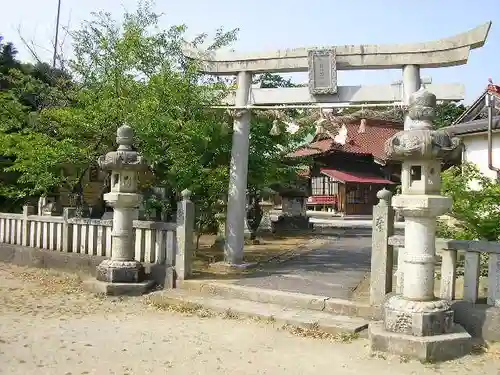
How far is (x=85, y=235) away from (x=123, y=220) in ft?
5.86

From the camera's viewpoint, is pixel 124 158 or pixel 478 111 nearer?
pixel 124 158

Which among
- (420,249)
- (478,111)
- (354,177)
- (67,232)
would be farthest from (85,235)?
(354,177)

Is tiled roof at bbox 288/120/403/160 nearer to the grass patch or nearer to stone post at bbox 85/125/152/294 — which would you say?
stone post at bbox 85/125/152/294

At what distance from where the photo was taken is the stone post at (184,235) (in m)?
8.77

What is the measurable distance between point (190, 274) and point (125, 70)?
4391 millimetres

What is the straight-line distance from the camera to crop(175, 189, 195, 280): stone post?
8.77 metres

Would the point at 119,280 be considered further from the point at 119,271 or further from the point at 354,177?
the point at 354,177

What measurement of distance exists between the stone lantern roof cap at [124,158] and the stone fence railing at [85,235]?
3.49 ft

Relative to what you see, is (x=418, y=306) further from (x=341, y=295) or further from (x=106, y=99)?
(x=106, y=99)

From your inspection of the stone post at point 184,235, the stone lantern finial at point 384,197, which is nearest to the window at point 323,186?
the stone post at point 184,235

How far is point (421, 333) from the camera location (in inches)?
225

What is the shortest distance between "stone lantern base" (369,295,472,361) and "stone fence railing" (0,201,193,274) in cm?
404

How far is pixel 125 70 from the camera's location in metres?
10.2

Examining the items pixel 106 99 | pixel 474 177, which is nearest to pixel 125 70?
pixel 106 99
